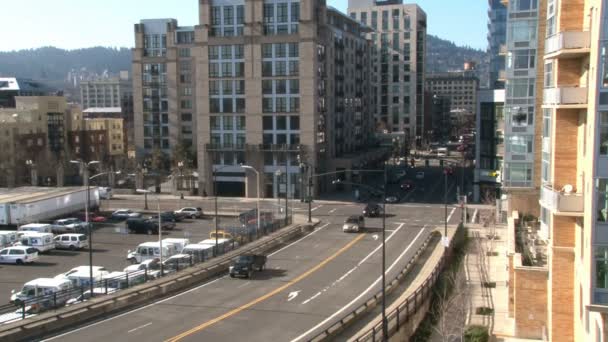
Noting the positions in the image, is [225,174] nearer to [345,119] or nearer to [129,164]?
[345,119]

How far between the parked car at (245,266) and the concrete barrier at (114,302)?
1222mm

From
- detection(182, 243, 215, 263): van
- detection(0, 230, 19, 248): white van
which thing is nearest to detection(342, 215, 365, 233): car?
detection(182, 243, 215, 263): van

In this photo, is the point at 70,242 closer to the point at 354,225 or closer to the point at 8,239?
the point at 8,239

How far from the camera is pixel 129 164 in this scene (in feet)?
371

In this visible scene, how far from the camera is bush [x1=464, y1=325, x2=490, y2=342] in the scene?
94.0 ft

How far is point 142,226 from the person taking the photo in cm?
5962

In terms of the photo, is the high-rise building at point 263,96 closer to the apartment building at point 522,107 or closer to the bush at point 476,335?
the apartment building at point 522,107

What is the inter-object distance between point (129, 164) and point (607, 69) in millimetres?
102914

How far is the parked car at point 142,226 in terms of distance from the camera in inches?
2343

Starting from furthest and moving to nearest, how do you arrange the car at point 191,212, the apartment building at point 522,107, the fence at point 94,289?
1. the car at point 191,212
2. the apartment building at point 522,107
3. the fence at point 94,289

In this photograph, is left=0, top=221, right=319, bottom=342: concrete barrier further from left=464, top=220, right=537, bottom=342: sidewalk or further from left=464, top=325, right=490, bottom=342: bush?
left=464, top=325, right=490, bottom=342: bush

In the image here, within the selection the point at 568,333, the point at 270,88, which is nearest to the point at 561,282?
the point at 568,333

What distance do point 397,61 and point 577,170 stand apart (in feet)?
447

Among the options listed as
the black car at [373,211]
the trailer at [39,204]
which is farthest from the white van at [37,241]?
the black car at [373,211]
